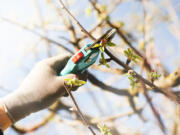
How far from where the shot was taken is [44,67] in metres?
1.30

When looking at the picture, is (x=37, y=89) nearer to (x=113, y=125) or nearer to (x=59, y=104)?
(x=59, y=104)

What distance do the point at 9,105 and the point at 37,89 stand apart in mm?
187

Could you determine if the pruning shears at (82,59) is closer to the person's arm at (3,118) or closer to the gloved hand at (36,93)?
the gloved hand at (36,93)

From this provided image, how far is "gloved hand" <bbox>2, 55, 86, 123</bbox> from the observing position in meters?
1.12

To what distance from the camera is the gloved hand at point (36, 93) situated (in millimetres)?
1122

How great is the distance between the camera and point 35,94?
1164 mm

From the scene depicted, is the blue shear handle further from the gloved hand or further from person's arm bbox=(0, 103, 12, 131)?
person's arm bbox=(0, 103, 12, 131)

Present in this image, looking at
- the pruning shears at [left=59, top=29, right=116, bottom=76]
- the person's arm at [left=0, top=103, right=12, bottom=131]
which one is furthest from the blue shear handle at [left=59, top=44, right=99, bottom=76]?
the person's arm at [left=0, top=103, right=12, bottom=131]

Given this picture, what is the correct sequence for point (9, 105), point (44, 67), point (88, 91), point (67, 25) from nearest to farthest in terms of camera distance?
point (9, 105)
point (44, 67)
point (67, 25)
point (88, 91)

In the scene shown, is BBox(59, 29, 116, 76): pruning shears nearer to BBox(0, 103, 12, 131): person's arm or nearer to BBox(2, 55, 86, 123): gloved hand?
BBox(2, 55, 86, 123): gloved hand

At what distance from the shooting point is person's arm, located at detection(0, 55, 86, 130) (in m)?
1.12

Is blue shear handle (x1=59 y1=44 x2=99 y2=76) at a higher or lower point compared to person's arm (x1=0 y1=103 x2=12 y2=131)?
higher

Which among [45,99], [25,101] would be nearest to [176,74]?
[45,99]

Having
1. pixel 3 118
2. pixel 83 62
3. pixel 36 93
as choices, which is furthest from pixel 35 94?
pixel 83 62
